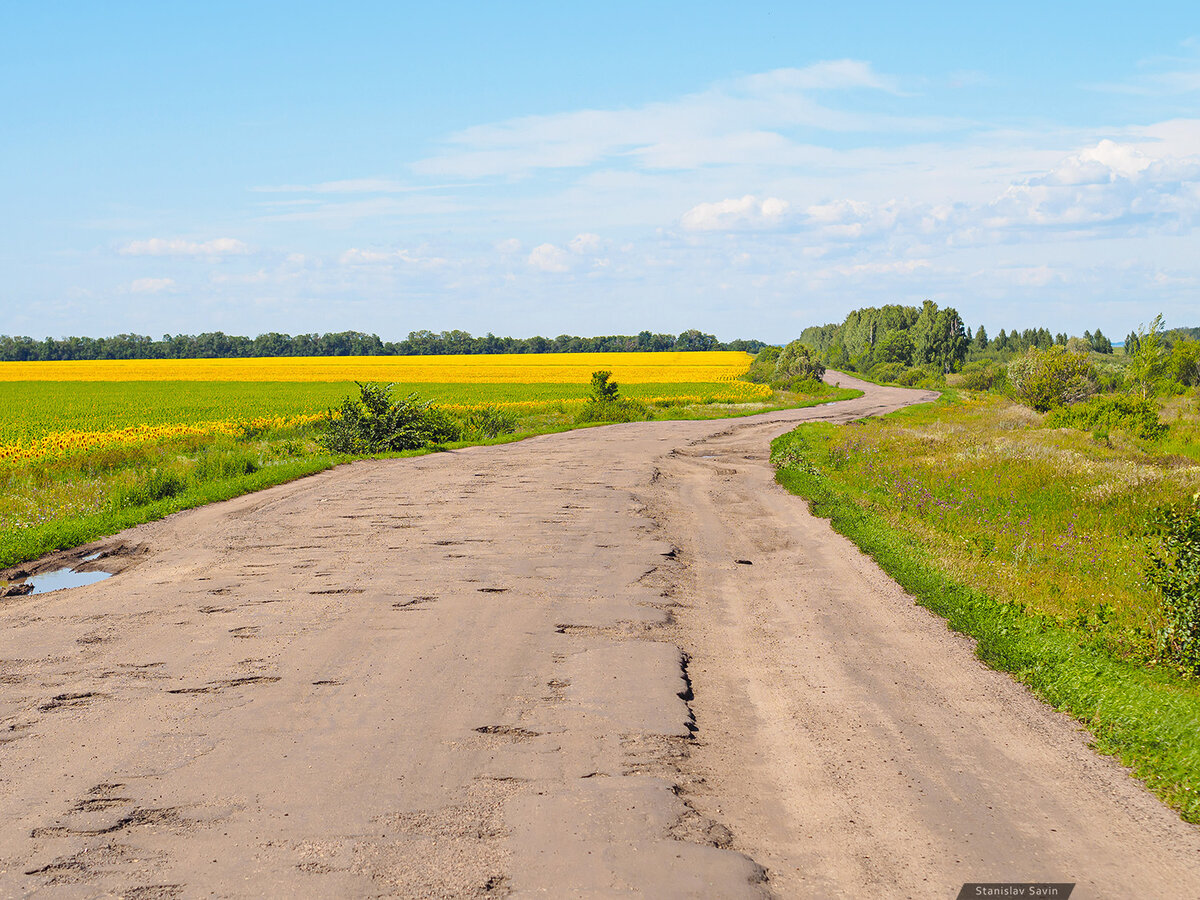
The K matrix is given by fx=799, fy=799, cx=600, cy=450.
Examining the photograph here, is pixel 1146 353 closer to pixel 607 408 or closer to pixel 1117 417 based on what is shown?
pixel 1117 417

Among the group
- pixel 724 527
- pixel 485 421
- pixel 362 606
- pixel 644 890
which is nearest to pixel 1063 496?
pixel 724 527

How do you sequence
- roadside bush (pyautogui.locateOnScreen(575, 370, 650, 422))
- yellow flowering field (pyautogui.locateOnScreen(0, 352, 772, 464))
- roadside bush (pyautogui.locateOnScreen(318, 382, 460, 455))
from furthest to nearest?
roadside bush (pyautogui.locateOnScreen(575, 370, 650, 422)) < yellow flowering field (pyautogui.locateOnScreen(0, 352, 772, 464)) < roadside bush (pyautogui.locateOnScreen(318, 382, 460, 455))

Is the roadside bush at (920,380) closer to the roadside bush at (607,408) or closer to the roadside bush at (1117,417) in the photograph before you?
the roadside bush at (607,408)

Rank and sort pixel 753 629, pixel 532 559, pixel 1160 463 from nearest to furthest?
pixel 753 629 < pixel 532 559 < pixel 1160 463

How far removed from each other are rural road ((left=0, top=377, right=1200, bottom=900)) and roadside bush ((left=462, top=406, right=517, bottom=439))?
19473 mm

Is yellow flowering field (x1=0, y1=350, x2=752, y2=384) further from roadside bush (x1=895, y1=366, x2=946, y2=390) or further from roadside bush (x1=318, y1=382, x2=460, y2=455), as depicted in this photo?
roadside bush (x1=318, y1=382, x2=460, y2=455)

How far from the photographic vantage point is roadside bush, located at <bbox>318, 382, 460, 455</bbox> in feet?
80.2

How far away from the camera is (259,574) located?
34.3 feet

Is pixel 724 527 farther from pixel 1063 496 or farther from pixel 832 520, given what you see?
pixel 1063 496

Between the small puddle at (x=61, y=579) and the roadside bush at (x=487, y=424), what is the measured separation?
19.1 metres

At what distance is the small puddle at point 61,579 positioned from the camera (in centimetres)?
1058

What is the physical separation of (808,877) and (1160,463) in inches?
965

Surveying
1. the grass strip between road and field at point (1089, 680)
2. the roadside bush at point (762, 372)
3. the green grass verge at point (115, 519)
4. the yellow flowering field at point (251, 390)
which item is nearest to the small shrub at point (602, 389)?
the yellow flowering field at point (251, 390)

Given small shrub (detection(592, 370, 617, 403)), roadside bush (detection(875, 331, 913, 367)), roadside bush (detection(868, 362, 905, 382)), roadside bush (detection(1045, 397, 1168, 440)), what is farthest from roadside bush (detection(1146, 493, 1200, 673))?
roadside bush (detection(875, 331, 913, 367))
